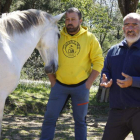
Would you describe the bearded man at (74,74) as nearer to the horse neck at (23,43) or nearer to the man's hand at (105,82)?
the horse neck at (23,43)

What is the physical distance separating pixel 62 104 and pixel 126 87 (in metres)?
1.10

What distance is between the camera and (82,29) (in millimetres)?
3406

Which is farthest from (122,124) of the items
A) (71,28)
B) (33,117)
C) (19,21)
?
(33,117)

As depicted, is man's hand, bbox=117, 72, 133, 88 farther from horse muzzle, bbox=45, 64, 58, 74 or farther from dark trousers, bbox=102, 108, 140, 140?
horse muzzle, bbox=45, 64, 58, 74

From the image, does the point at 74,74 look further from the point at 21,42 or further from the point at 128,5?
the point at 128,5

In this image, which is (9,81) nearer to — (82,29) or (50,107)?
(50,107)

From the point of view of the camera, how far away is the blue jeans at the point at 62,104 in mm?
3258

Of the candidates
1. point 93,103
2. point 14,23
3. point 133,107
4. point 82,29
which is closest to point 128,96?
point 133,107

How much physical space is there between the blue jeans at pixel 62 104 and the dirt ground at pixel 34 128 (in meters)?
0.98

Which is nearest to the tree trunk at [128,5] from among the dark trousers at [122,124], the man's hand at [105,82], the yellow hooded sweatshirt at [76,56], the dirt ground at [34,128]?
the dirt ground at [34,128]

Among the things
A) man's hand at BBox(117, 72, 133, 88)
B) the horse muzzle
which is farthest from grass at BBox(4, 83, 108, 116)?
man's hand at BBox(117, 72, 133, 88)

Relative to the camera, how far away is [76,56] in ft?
10.7

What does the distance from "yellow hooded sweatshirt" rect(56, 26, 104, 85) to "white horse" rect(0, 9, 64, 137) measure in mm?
155

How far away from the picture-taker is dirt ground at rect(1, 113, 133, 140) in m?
4.23
